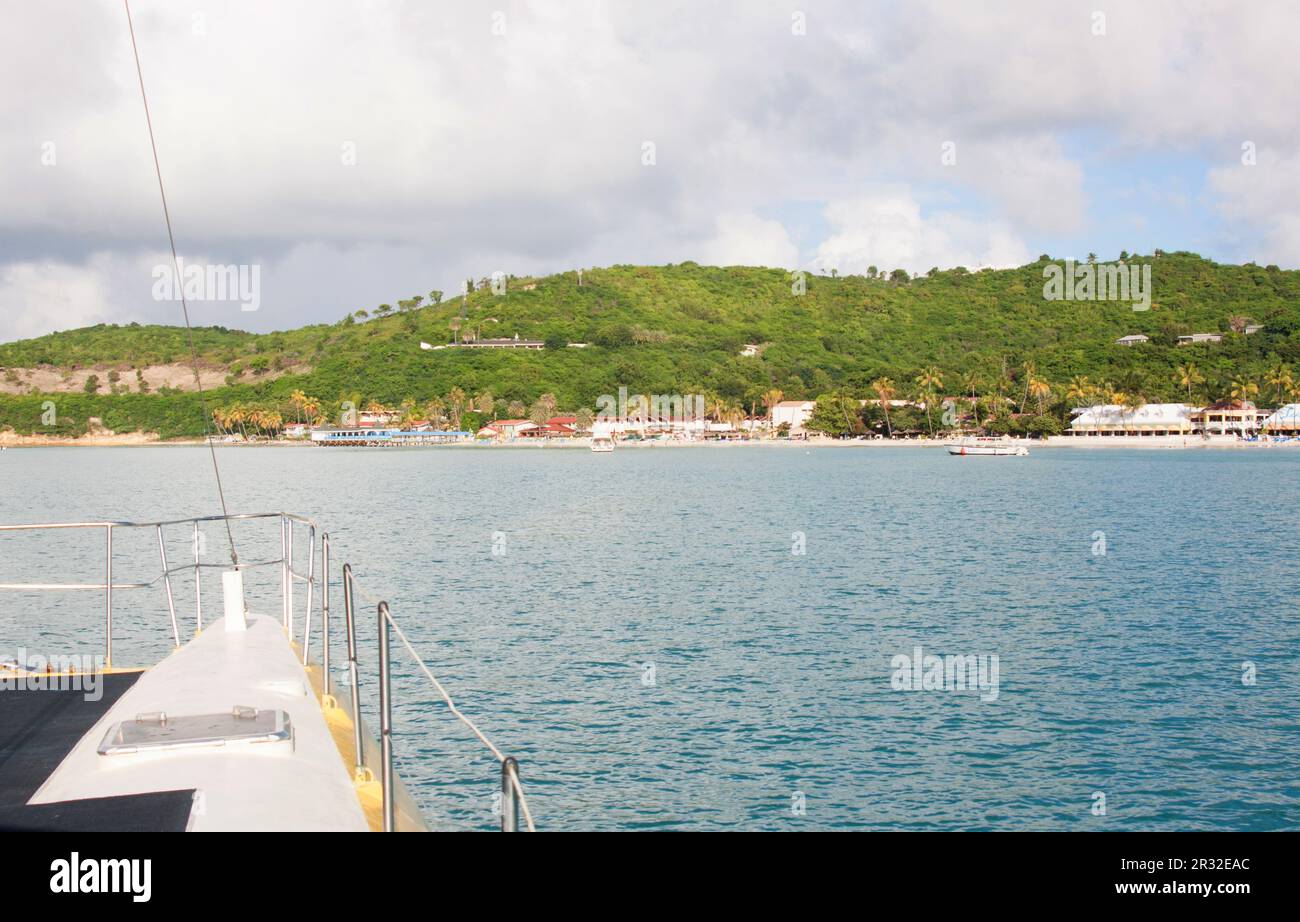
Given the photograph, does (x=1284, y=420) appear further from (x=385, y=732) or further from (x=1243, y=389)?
(x=385, y=732)

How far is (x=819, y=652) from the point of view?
2152 centimetres

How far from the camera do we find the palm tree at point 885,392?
177250mm

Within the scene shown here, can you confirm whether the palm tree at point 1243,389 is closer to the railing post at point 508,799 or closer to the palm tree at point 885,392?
the palm tree at point 885,392

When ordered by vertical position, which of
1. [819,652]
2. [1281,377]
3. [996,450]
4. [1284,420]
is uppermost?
[1281,377]

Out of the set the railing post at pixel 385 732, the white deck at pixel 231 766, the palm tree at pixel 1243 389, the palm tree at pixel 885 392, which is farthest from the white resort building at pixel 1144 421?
the railing post at pixel 385 732

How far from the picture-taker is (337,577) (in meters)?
32.7

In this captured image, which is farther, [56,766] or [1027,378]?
[1027,378]

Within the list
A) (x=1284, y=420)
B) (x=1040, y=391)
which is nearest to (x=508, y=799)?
(x=1040, y=391)

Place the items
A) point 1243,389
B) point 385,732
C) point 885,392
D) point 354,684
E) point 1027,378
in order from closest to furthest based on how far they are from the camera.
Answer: point 385,732 → point 354,684 → point 1243,389 → point 1027,378 → point 885,392

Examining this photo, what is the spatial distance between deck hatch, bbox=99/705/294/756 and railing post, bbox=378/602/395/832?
0.89 meters

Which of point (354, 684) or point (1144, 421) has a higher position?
point (1144, 421)

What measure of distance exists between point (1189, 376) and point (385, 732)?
175694mm
